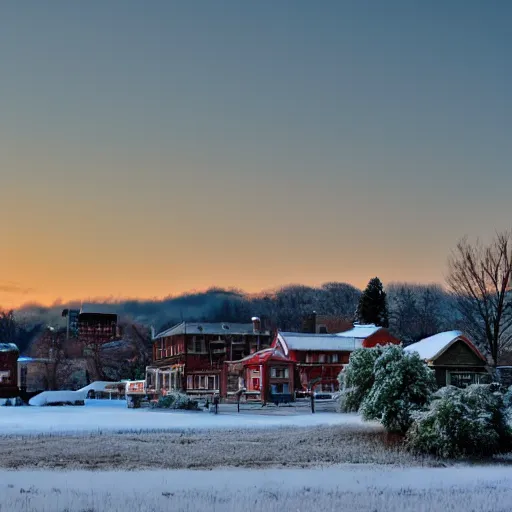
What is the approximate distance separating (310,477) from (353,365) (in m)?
14.8

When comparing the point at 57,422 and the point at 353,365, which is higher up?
the point at 353,365

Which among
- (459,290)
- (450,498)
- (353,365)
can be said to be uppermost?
(459,290)

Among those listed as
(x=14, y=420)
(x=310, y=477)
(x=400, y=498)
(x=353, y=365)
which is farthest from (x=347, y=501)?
(x=14, y=420)

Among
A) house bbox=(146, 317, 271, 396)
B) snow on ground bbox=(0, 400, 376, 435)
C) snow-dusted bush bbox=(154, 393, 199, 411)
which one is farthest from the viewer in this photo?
house bbox=(146, 317, 271, 396)

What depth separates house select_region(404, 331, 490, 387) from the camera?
65062 mm

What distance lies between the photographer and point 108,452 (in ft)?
96.4

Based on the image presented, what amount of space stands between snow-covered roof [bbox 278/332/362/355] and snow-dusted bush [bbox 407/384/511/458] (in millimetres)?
46418

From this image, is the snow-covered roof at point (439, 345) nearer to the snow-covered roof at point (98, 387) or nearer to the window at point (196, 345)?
the window at point (196, 345)

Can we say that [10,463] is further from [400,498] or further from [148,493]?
[400,498]

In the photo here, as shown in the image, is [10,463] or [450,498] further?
Result: [10,463]

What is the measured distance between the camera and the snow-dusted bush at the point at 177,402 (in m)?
58.4

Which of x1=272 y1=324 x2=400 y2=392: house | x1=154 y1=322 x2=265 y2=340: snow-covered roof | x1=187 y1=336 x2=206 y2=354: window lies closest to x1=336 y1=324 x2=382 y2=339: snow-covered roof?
x1=272 y1=324 x2=400 y2=392: house

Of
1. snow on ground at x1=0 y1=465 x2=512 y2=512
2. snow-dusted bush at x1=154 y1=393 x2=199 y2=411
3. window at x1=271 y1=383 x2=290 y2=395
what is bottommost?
snow on ground at x1=0 y1=465 x2=512 y2=512

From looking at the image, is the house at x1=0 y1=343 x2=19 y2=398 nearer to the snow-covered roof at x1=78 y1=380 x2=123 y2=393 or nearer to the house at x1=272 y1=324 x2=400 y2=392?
the snow-covered roof at x1=78 y1=380 x2=123 y2=393
